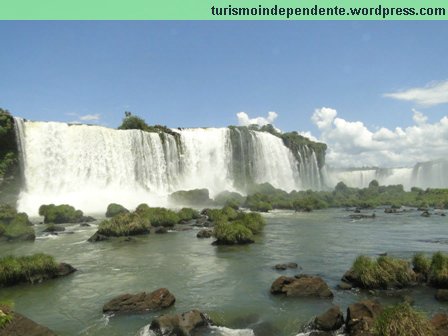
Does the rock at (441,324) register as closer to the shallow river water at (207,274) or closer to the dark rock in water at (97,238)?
the shallow river water at (207,274)

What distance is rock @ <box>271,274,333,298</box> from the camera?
14359 millimetres

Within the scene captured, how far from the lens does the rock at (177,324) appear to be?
35.9ft

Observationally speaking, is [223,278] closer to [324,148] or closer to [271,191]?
[271,191]

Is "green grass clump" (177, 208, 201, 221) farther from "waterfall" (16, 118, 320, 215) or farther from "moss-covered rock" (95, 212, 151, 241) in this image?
"waterfall" (16, 118, 320, 215)

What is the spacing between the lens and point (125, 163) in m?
57.0

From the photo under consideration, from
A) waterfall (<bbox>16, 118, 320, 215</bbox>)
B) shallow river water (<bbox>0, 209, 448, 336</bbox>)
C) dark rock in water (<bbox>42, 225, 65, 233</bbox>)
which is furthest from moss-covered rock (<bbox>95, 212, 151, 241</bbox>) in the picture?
waterfall (<bbox>16, 118, 320, 215</bbox>)

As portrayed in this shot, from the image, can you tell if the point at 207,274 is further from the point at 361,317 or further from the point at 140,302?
the point at 361,317

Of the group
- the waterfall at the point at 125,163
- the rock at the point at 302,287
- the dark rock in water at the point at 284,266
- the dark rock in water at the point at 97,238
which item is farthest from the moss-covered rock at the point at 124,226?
the waterfall at the point at 125,163

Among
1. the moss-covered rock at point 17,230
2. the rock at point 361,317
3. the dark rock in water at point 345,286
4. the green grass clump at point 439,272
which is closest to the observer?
the rock at point 361,317

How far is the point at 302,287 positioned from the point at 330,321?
11.2ft

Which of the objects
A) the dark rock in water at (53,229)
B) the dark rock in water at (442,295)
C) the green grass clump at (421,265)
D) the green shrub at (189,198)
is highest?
Result: the green shrub at (189,198)

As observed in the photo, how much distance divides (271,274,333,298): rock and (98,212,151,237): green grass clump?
1679 cm

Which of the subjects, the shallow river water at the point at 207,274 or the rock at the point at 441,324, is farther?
the shallow river water at the point at 207,274

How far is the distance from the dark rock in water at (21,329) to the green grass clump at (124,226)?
1863cm
